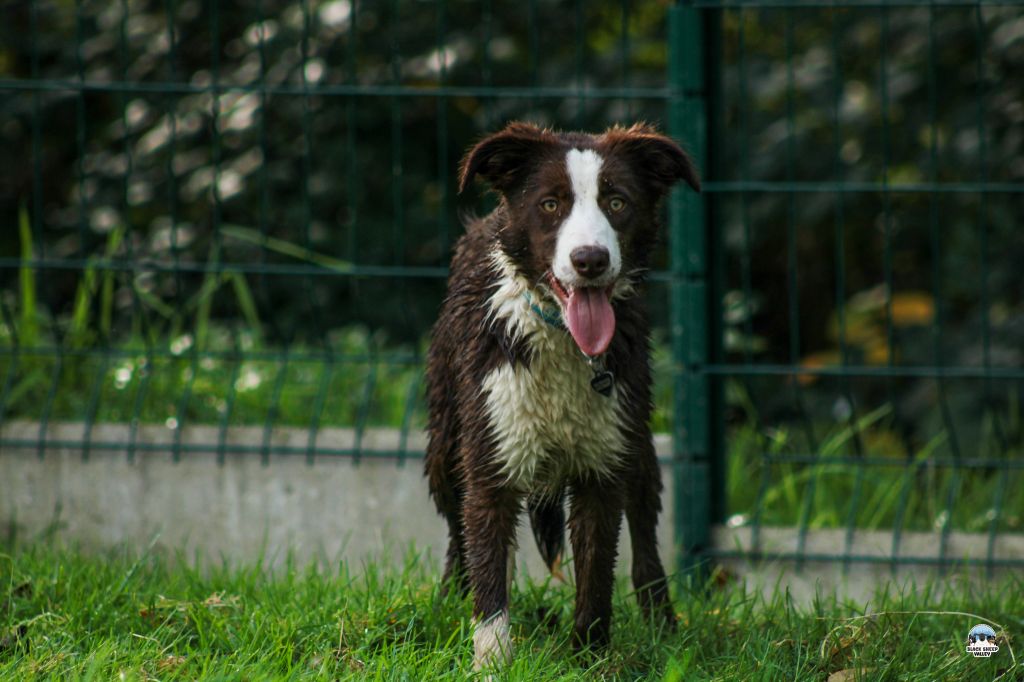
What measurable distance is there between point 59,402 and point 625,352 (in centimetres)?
360

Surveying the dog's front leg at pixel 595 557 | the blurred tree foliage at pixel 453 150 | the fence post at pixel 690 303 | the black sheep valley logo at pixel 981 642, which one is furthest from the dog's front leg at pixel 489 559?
the blurred tree foliage at pixel 453 150

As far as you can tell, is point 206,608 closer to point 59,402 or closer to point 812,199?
point 59,402

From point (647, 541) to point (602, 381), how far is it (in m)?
0.86

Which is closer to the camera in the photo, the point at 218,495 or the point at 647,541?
the point at 647,541

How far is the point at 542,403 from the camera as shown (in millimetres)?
4055

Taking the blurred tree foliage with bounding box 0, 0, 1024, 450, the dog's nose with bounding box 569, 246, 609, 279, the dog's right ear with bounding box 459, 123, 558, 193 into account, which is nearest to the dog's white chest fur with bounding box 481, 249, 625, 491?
the dog's right ear with bounding box 459, 123, 558, 193

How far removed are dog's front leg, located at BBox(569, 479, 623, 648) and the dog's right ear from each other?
37.0 inches

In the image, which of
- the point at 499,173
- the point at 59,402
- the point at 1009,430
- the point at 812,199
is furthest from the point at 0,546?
the point at 1009,430

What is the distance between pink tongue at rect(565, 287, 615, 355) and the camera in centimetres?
373

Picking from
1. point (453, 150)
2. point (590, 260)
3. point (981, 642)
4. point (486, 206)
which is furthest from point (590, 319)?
point (453, 150)

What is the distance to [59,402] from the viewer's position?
672 centimetres

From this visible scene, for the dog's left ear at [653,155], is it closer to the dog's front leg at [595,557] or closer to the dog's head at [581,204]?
the dog's head at [581,204]

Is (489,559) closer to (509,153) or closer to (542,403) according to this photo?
(542,403)

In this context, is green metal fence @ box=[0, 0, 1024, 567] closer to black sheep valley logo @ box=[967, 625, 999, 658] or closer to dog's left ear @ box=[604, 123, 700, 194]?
black sheep valley logo @ box=[967, 625, 999, 658]
